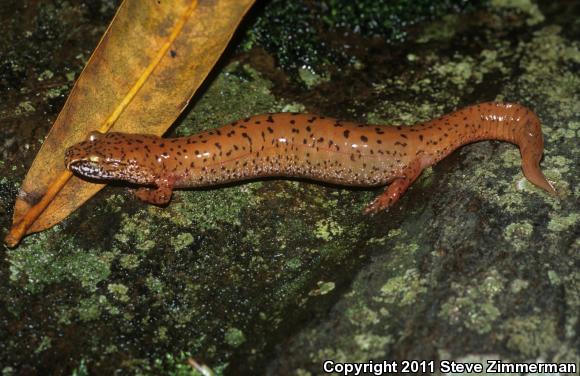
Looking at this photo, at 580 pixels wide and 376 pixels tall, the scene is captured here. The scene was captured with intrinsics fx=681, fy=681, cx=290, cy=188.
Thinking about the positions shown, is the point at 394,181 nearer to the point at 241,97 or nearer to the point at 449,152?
the point at 449,152

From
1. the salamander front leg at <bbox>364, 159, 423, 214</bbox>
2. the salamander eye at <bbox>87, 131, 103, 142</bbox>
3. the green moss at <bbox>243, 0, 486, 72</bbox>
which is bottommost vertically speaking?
the salamander front leg at <bbox>364, 159, 423, 214</bbox>

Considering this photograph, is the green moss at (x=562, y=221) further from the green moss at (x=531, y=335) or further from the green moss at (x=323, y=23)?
the green moss at (x=323, y=23)

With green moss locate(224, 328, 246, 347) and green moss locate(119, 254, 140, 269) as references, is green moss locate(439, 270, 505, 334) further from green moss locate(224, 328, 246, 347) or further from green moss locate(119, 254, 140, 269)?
green moss locate(119, 254, 140, 269)

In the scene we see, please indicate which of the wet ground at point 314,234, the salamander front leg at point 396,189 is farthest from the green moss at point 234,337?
the salamander front leg at point 396,189

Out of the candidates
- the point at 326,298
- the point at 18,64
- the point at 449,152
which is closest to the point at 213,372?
the point at 326,298

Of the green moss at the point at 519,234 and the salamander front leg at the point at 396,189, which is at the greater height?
the green moss at the point at 519,234

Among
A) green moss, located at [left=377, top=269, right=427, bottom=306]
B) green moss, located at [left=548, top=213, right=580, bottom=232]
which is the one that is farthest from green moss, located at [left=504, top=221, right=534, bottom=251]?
green moss, located at [left=377, top=269, right=427, bottom=306]
